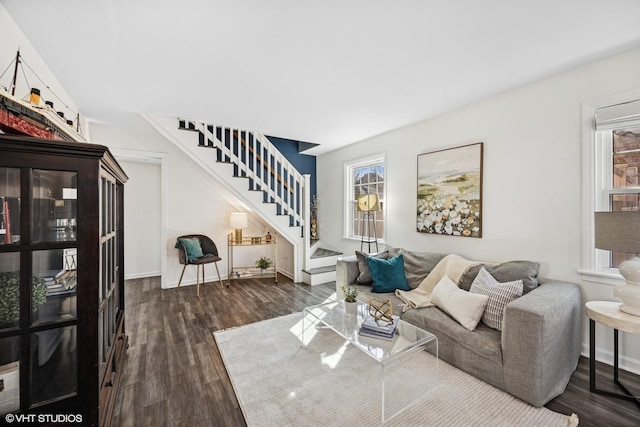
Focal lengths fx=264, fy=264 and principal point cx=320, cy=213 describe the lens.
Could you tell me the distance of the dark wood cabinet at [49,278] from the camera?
3.36 ft

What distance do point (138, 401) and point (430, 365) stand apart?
217 centimetres

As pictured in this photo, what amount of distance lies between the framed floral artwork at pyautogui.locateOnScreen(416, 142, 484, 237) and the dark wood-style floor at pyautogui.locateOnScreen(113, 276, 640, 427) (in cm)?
155

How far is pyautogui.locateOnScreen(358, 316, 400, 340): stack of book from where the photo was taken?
200 centimetres

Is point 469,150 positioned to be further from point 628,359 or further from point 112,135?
point 112,135

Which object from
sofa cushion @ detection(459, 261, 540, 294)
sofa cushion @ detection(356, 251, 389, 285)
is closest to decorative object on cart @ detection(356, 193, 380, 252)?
sofa cushion @ detection(356, 251, 389, 285)

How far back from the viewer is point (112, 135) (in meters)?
3.96

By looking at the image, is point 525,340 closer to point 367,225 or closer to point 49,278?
point 49,278

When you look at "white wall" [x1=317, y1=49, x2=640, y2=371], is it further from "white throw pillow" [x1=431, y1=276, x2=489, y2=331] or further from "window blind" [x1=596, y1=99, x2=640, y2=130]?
"white throw pillow" [x1=431, y1=276, x2=489, y2=331]

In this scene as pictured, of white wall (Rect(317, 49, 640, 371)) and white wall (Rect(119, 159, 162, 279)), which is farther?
white wall (Rect(119, 159, 162, 279))

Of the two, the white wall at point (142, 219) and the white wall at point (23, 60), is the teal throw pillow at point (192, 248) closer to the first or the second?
the white wall at point (142, 219)

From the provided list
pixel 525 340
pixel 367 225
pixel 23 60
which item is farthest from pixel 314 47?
pixel 367 225

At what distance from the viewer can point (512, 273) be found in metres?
2.38

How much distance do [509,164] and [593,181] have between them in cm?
65

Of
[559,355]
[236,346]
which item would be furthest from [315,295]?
Answer: [559,355]
